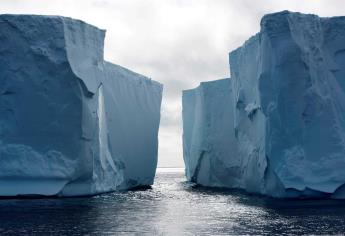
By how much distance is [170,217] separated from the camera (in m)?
10.9

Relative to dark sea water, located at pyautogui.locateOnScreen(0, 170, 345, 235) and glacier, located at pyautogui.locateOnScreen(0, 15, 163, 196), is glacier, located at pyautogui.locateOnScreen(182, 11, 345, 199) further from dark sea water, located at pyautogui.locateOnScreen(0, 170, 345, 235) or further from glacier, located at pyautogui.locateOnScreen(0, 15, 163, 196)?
glacier, located at pyautogui.locateOnScreen(0, 15, 163, 196)

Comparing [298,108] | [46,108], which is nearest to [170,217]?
[298,108]

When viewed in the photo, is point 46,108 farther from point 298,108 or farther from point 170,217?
point 298,108

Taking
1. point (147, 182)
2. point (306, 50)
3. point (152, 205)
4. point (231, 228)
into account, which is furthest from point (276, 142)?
point (147, 182)

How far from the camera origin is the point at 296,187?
14578 millimetres

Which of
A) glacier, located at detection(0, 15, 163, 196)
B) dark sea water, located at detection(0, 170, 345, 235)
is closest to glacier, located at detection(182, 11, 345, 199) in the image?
dark sea water, located at detection(0, 170, 345, 235)

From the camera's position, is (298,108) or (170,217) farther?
(298,108)

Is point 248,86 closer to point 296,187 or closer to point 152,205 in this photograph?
point 296,187

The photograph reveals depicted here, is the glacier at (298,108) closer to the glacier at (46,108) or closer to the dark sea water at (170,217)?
the dark sea water at (170,217)

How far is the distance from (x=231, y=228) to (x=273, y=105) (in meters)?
6.95

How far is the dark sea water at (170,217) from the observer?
8.74m

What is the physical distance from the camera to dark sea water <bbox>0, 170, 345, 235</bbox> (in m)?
8.74

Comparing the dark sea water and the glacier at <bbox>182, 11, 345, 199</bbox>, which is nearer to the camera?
the dark sea water

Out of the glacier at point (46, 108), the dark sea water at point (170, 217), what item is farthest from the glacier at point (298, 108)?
the glacier at point (46, 108)
